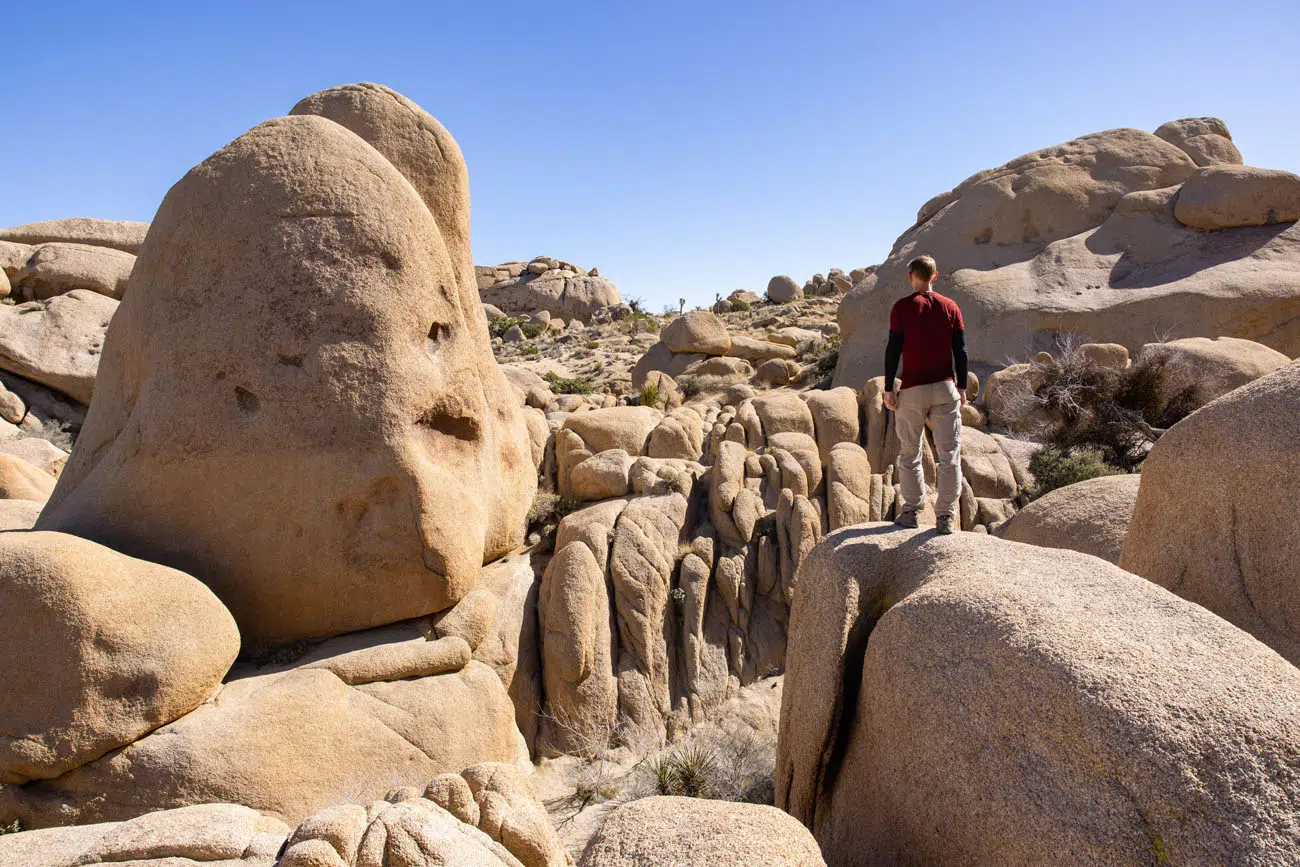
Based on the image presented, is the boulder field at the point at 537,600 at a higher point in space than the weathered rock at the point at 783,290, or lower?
lower

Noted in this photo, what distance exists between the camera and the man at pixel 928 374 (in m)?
5.22

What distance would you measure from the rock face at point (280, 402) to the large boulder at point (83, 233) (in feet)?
42.6

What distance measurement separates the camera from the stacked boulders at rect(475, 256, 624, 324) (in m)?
39.0

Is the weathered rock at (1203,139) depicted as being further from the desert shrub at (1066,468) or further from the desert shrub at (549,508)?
the desert shrub at (549,508)

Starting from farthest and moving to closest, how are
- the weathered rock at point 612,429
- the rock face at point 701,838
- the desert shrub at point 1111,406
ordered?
the weathered rock at point 612,429 → the desert shrub at point 1111,406 → the rock face at point 701,838

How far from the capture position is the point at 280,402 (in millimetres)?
6258

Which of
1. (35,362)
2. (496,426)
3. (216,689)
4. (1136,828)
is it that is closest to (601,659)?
(496,426)

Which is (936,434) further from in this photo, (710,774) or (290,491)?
(290,491)

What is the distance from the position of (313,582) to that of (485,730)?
76.8 inches

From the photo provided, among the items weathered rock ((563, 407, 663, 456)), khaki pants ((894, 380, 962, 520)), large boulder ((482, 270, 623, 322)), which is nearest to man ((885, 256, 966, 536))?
khaki pants ((894, 380, 962, 520))

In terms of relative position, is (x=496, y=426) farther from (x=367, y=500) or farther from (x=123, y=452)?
(x=123, y=452)

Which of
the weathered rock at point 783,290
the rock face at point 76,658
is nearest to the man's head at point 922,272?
the rock face at point 76,658

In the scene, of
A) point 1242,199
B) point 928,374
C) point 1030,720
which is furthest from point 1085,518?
point 1242,199

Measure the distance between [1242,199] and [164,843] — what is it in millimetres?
20382
